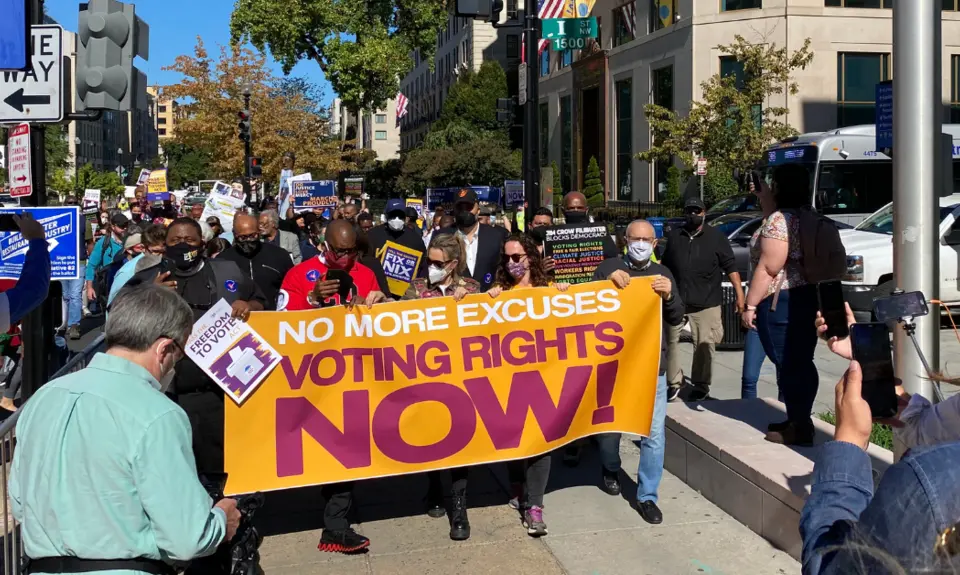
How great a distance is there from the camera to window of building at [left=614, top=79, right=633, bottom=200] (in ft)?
146

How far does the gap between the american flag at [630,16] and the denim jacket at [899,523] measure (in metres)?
43.2

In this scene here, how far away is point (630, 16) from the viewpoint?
143ft

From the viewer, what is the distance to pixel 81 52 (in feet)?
26.1

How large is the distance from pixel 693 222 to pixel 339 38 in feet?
134

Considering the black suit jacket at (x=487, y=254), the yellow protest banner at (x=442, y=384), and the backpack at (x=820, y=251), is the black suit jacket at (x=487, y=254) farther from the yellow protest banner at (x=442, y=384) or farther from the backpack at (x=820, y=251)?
the backpack at (x=820, y=251)

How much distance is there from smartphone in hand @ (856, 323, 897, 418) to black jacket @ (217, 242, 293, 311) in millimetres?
6591

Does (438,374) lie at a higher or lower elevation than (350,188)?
lower

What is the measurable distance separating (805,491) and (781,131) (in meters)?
27.7

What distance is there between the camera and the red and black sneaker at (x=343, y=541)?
18.5 feet

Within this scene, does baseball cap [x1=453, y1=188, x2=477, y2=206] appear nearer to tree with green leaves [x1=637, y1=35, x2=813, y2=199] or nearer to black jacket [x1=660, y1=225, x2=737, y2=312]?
black jacket [x1=660, y1=225, x2=737, y2=312]

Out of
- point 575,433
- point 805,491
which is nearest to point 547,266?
point 575,433

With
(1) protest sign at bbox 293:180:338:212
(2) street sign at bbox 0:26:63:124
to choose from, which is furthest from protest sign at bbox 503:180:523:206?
(2) street sign at bbox 0:26:63:124

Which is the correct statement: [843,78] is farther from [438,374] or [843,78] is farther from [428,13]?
[438,374]

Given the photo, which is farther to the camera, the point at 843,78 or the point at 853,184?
the point at 843,78
